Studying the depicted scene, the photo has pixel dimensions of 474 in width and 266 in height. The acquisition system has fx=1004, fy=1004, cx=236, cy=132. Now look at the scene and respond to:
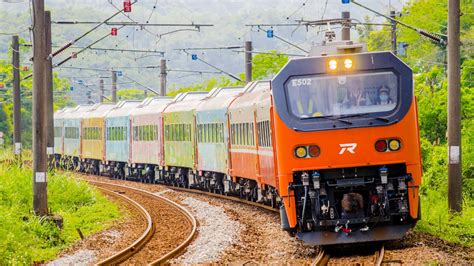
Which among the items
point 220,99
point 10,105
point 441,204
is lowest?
point 441,204

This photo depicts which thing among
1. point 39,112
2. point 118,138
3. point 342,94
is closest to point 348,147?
point 342,94

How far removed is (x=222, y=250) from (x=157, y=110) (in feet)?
72.9

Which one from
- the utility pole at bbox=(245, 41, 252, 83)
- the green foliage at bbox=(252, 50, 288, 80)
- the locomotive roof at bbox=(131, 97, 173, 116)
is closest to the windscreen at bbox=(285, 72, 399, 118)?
the locomotive roof at bbox=(131, 97, 173, 116)

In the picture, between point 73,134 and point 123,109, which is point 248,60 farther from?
point 73,134

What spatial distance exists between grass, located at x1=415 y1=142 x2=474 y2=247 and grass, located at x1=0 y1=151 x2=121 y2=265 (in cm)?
635

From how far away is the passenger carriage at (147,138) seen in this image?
36787 mm

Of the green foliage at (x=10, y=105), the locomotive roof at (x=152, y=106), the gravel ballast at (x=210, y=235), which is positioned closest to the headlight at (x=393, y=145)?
the gravel ballast at (x=210, y=235)

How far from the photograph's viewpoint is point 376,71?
47.0 ft

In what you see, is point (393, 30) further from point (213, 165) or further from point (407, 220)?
point (407, 220)

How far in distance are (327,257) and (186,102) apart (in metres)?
21.0

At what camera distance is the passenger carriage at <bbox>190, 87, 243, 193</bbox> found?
26.8m

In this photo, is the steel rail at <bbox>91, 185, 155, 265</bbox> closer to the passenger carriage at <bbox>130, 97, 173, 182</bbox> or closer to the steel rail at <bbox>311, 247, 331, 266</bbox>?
the steel rail at <bbox>311, 247, 331, 266</bbox>

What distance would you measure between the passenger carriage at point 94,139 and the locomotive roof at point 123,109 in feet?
2.20

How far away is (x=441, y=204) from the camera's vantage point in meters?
20.0
